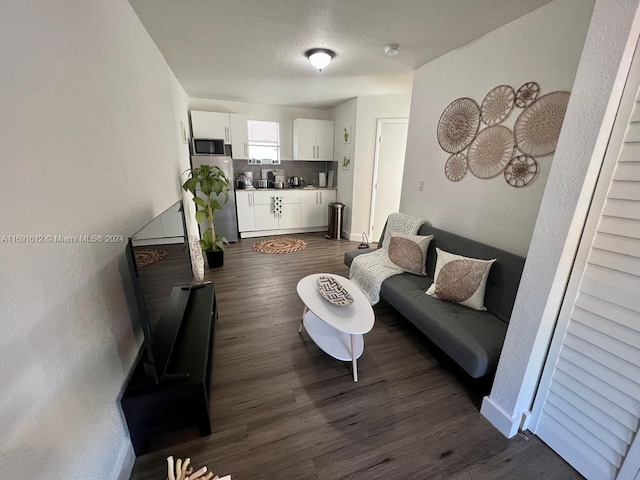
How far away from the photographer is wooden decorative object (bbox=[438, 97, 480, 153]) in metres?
2.29

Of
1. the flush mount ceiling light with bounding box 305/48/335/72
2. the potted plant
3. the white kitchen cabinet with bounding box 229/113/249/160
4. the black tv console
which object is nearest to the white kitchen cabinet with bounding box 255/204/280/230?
the white kitchen cabinet with bounding box 229/113/249/160

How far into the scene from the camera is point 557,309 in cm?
123

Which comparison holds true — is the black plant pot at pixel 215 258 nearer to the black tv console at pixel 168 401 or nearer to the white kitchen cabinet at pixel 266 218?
the white kitchen cabinet at pixel 266 218

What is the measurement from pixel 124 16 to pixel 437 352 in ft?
10.4

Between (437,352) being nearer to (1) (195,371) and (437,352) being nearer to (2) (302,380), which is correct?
(2) (302,380)

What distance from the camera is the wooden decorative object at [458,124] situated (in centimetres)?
229

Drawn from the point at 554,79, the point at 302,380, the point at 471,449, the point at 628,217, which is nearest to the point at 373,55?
the point at 554,79

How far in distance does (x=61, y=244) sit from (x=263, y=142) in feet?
15.1

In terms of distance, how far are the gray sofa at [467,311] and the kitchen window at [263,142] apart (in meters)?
3.79

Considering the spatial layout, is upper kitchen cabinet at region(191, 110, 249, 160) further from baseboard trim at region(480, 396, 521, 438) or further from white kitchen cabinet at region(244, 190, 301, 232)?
baseboard trim at region(480, 396, 521, 438)

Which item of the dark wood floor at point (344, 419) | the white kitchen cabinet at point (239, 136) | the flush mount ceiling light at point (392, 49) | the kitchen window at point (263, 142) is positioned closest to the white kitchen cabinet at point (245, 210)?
→ the white kitchen cabinet at point (239, 136)

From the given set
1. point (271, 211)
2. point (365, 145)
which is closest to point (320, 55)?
point (365, 145)

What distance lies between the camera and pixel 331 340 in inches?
77.2

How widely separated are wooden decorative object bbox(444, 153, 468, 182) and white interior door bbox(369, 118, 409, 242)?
5.52 feet
